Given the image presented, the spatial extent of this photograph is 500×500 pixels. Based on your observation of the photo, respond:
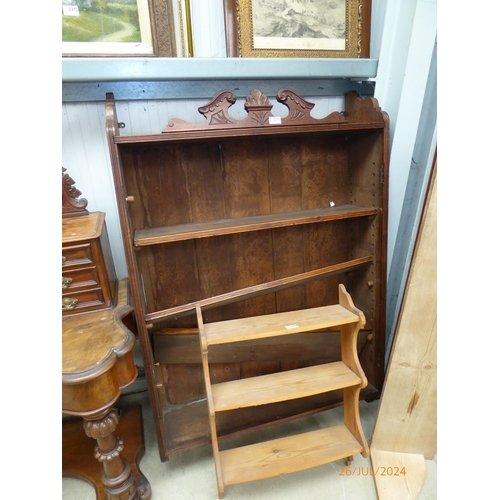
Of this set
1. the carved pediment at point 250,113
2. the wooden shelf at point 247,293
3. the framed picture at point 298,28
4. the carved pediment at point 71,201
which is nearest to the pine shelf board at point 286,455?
the wooden shelf at point 247,293

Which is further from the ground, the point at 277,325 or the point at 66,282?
the point at 66,282

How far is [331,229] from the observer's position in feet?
5.13

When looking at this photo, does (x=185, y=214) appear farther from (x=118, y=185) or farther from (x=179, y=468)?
(x=179, y=468)

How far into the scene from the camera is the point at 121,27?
3.70 ft

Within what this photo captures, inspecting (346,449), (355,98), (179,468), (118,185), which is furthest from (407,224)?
(179,468)

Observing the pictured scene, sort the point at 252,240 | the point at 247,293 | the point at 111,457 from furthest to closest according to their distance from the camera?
1. the point at 252,240
2. the point at 247,293
3. the point at 111,457

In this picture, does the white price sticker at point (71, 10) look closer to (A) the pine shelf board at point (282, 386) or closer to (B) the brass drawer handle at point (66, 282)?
(B) the brass drawer handle at point (66, 282)

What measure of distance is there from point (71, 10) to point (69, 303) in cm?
102

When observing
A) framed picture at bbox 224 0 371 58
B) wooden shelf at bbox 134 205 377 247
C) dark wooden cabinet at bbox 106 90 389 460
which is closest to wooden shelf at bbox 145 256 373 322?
dark wooden cabinet at bbox 106 90 389 460

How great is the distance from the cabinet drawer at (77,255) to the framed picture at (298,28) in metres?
0.91

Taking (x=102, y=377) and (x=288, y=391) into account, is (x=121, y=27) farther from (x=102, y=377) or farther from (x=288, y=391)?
(x=288, y=391)

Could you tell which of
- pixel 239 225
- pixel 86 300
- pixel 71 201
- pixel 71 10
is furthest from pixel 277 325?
pixel 71 10
